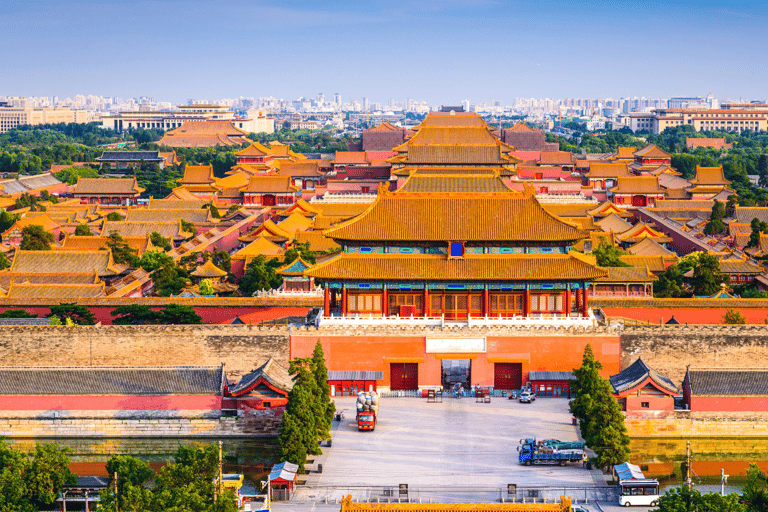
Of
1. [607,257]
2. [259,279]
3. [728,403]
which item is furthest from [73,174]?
[728,403]

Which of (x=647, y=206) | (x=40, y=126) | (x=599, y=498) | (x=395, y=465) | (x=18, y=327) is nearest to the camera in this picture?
(x=599, y=498)

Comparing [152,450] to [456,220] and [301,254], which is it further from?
[301,254]

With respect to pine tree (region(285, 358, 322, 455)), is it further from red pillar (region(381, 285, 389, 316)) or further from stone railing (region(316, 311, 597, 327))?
red pillar (region(381, 285, 389, 316))

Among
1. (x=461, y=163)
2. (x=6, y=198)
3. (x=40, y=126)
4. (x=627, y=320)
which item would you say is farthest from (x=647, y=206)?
(x=40, y=126)

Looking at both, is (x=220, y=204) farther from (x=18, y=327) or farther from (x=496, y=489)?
(x=496, y=489)

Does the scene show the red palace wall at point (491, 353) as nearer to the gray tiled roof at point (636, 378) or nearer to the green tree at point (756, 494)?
the gray tiled roof at point (636, 378)

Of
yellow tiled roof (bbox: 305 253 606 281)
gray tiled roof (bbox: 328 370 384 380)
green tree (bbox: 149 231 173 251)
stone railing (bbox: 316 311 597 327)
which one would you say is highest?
yellow tiled roof (bbox: 305 253 606 281)

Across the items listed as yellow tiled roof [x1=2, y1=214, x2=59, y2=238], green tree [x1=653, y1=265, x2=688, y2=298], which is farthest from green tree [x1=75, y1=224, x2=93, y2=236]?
green tree [x1=653, y1=265, x2=688, y2=298]
